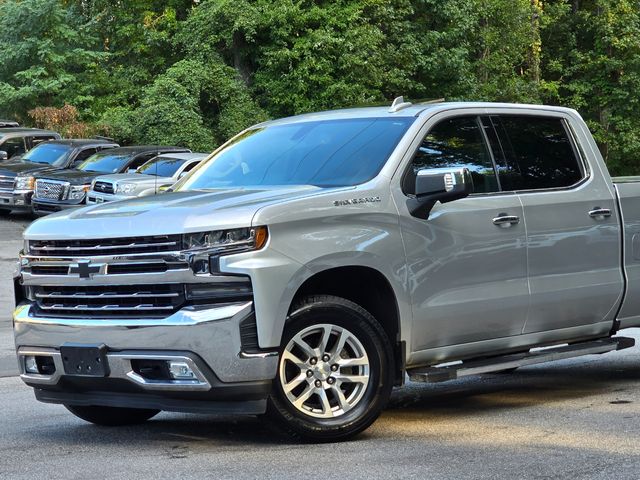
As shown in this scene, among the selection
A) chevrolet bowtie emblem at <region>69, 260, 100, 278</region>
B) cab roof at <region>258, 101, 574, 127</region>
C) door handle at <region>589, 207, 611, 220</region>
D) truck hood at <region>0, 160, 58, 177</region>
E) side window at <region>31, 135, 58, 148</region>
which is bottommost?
truck hood at <region>0, 160, 58, 177</region>

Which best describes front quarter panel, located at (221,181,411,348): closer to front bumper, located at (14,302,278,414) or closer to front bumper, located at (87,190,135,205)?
front bumper, located at (14,302,278,414)

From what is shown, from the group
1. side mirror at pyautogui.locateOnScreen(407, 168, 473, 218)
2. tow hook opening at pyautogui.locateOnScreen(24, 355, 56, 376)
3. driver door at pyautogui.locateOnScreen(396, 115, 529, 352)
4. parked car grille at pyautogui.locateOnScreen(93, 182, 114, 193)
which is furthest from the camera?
parked car grille at pyautogui.locateOnScreen(93, 182, 114, 193)

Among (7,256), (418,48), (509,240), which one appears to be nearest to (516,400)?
(509,240)

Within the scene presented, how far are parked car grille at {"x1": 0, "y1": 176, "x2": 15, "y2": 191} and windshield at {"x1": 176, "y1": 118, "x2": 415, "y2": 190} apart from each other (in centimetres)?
2031

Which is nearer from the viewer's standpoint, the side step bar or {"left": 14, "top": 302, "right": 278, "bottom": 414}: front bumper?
{"left": 14, "top": 302, "right": 278, "bottom": 414}: front bumper

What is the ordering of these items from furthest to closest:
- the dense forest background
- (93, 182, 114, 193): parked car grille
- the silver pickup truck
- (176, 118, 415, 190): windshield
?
1. the dense forest background
2. (93, 182, 114, 193): parked car grille
3. (176, 118, 415, 190): windshield
4. the silver pickup truck

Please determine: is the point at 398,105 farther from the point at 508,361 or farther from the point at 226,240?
the point at 226,240

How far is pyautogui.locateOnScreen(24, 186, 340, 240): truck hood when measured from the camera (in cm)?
623

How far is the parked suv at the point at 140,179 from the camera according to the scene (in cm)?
2317

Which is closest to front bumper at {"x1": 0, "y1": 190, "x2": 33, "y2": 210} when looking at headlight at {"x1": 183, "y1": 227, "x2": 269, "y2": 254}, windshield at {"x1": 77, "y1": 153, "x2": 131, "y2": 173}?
windshield at {"x1": 77, "y1": 153, "x2": 131, "y2": 173}

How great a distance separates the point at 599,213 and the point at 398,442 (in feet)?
7.81

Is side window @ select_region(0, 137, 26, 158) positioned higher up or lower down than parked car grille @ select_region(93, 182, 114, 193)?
higher up

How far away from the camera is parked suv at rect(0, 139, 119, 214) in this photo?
27031 millimetres

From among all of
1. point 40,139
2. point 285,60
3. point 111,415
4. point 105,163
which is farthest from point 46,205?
point 111,415
